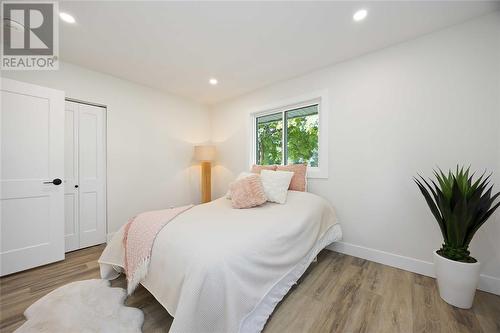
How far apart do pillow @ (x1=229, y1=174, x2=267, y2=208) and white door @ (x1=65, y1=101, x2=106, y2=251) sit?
2046mm

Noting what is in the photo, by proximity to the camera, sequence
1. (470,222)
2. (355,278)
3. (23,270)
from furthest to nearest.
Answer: (23,270)
(355,278)
(470,222)

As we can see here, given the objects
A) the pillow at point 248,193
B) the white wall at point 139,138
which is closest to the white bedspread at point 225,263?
the pillow at point 248,193

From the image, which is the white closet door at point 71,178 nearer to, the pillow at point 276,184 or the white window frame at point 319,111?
the pillow at point 276,184

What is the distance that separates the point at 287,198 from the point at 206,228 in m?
1.15

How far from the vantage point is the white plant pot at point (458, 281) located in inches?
54.3

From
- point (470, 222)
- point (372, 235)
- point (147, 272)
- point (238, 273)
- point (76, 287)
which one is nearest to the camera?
point (238, 273)

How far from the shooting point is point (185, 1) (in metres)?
1.50

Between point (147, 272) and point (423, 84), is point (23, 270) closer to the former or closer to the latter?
point (147, 272)

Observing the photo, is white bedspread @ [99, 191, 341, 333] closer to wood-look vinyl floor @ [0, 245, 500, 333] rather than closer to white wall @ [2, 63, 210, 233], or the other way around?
wood-look vinyl floor @ [0, 245, 500, 333]

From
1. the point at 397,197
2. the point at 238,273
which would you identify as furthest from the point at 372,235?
the point at 238,273

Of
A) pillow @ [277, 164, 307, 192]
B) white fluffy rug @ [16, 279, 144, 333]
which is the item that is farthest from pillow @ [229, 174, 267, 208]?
white fluffy rug @ [16, 279, 144, 333]

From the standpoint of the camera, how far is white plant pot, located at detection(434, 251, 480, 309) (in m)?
1.38

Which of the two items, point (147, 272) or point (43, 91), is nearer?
point (147, 272)

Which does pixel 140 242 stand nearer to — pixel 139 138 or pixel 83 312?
pixel 83 312
